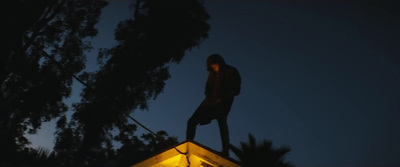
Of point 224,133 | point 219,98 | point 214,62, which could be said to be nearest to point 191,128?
point 224,133

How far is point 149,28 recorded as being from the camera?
15406 mm

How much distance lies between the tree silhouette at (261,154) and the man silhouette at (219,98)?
7052 mm

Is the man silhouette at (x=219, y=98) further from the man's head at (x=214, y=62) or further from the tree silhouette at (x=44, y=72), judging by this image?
the tree silhouette at (x=44, y=72)

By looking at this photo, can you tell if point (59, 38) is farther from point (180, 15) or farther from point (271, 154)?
point (271, 154)

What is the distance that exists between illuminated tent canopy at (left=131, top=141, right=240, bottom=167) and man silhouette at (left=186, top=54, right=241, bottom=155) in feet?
1.94

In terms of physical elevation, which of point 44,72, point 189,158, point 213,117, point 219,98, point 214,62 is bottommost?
point 189,158

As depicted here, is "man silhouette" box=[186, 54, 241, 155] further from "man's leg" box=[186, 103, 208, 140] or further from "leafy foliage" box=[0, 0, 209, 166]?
"leafy foliage" box=[0, 0, 209, 166]

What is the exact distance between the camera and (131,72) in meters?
15.0

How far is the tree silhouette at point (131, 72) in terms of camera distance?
1381cm

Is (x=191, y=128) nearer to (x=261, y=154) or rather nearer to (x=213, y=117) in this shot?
(x=213, y=117)

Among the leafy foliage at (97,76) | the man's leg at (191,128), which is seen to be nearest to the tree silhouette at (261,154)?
the leafy foliage at (97,76)

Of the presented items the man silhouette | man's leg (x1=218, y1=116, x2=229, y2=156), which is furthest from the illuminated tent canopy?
the man silhouette

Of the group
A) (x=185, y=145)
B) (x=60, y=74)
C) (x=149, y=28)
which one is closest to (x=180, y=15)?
(x=149, y=28)

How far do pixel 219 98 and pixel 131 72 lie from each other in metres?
11.6
